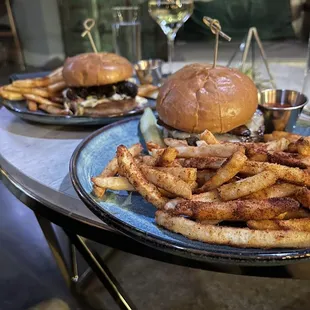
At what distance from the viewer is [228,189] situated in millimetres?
1026

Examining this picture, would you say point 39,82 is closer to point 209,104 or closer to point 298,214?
point 209,104

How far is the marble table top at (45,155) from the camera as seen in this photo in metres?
1.30

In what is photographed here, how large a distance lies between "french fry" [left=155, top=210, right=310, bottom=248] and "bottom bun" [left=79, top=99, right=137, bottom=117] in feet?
3.80

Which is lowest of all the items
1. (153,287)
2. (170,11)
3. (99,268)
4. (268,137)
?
(153,287)

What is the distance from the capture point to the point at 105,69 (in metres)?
2.11

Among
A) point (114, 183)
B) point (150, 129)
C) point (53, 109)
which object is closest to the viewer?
point (114, 183)

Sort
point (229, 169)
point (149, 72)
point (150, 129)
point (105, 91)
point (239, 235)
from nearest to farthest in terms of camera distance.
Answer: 1. point (239, 235)
2. point (229, 169)
3. point (150, 129)
4. point (105, 91)
5. point (149, 72)

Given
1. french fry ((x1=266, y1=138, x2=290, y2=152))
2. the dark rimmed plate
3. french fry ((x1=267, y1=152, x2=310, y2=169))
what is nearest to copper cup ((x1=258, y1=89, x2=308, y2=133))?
french fry ((x1=266, y1=138, x2=290, y2=152))

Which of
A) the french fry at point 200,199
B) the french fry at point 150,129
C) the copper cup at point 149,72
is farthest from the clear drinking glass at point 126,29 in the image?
the french fry at point 200,199

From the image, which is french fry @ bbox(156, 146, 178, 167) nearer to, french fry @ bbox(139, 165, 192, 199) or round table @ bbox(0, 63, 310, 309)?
french fry @ bbox(139, 165, 192, 199)

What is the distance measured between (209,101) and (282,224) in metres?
0.66

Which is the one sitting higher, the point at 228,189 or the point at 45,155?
the point at 228,189

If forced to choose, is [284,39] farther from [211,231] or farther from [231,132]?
[211,231]

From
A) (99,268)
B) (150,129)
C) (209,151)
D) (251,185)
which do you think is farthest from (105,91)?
(251,185)
